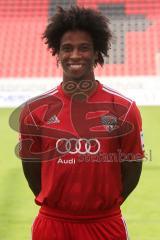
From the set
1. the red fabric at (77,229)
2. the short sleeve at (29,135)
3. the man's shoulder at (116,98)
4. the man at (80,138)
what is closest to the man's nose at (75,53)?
the man at (80,138)

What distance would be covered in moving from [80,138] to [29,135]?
0.98 ft

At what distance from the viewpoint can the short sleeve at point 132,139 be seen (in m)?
2.61

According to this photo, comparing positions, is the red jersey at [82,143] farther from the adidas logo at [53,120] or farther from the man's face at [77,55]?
the man's face at [77,55]

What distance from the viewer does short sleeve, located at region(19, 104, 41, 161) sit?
2.64 m

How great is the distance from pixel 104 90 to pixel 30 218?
2453 mm

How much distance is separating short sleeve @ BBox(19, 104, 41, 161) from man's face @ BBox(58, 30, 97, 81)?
0.29 metres

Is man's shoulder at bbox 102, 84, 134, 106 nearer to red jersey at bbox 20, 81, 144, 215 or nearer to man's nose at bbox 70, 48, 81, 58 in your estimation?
red jersey at bbox 20, 81, 144, 215

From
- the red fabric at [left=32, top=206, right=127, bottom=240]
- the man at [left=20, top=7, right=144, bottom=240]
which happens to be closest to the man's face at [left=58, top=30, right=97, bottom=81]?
the man at [left=20, top=7, right=144, bottom=240]

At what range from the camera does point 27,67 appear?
10531 millimetres

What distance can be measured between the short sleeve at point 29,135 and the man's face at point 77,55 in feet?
0.94

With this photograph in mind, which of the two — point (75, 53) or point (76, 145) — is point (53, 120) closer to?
point (76, 145)

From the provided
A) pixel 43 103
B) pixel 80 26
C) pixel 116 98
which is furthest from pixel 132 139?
pixel 80 26

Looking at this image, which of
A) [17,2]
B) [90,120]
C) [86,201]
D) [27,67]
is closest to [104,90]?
[90,120]

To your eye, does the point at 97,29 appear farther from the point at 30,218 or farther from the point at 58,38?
the point at 30,218
